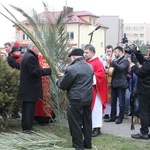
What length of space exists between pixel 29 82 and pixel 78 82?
1361mm

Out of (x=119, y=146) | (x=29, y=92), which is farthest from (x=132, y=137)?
(x=29, y=92)

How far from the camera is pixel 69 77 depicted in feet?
18.5

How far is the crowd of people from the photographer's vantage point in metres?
5.78

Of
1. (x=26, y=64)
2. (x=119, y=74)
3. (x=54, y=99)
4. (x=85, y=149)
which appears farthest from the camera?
(x=119, y=74)

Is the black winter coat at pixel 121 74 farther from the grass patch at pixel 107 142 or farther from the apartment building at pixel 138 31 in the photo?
the apartment building at pixel 138 31

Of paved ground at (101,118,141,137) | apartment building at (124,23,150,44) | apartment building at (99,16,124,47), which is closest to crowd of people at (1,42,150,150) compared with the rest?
paved ground at (101,118,141,137)

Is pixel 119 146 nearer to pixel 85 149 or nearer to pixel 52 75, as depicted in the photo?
pixel 85 149

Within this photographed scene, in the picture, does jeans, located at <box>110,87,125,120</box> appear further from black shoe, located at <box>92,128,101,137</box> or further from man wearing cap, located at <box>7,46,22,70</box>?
man wearing cap, located at <box>7,46,22,70</box>

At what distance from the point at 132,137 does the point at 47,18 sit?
297 centimetres

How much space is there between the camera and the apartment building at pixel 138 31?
11181cm

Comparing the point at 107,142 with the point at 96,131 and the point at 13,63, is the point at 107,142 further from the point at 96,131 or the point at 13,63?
the point at 13,63

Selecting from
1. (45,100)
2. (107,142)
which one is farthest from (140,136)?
(45,100)

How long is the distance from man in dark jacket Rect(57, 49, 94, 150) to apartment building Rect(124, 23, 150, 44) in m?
107

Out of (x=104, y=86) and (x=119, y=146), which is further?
(x=104, y=86)
